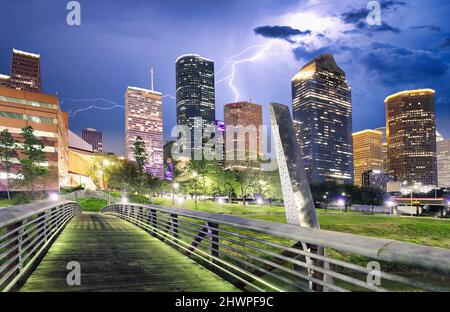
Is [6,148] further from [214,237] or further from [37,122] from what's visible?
[214,237]

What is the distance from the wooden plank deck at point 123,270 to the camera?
21.9 feet

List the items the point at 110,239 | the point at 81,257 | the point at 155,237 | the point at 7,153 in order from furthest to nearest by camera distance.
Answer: the point at 7,153 → the point at 155,237 → the point at 110,239 → the point at 81,257

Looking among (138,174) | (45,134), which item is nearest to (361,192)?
(138,174)

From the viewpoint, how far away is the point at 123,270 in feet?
26.5

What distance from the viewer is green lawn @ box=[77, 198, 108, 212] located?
204ft

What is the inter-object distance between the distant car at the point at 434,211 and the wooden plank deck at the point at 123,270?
66462mm

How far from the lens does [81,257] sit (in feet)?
32.0

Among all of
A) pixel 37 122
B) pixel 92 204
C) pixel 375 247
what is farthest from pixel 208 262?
Answer: pixel 37 122

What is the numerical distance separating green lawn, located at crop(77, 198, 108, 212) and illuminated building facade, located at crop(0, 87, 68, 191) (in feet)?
59.0

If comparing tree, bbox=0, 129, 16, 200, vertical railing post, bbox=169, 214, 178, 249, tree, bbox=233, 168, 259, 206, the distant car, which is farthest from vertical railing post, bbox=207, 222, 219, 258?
tree, bbox=0, 129, 16, 200

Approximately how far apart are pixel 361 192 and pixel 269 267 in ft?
414

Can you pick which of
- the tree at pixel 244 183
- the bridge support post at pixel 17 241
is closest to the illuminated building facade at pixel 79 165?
the tree at pixel 244 183

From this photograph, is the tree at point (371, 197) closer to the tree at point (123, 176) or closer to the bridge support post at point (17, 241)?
the tree at point (123, 176)
